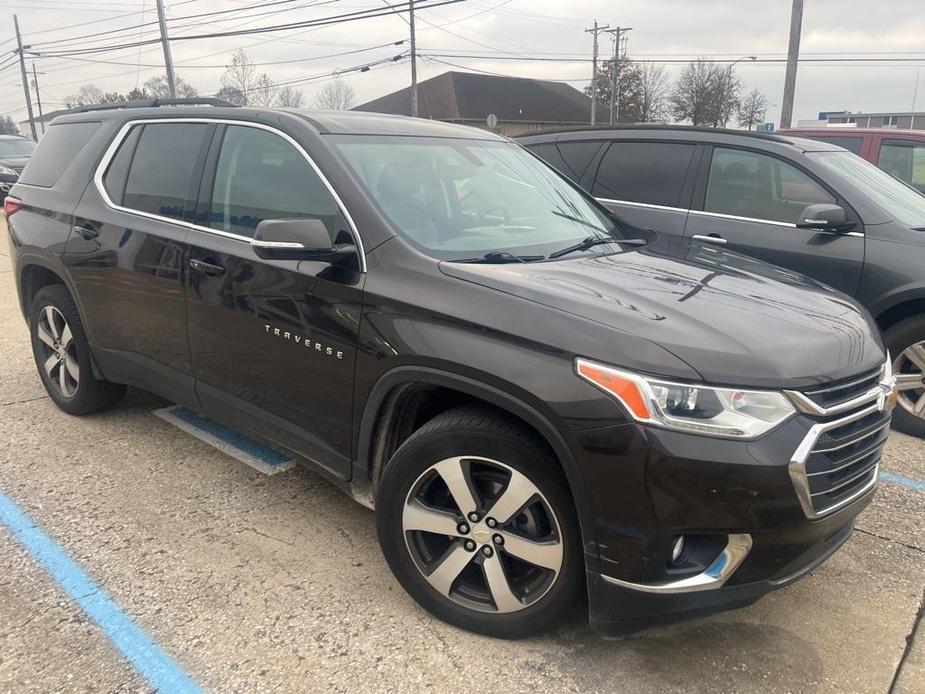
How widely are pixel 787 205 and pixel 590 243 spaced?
2323 millimetres

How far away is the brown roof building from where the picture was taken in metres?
53.3

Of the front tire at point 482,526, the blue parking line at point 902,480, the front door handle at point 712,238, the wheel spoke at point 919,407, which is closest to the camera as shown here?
the front tire at point 482,526

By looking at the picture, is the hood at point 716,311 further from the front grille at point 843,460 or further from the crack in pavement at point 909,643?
the crack in pavement at point 909,643

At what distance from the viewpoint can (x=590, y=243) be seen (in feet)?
10.4

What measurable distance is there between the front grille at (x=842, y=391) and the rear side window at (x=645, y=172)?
9.80 ft

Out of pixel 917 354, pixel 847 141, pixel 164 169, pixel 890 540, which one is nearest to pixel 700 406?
pixel 890 540

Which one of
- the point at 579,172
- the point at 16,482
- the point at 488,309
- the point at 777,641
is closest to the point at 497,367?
the point at 488,309

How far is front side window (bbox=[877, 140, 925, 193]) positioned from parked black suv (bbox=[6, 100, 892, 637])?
470cm

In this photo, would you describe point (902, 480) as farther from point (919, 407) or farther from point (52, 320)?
point (52, 320)

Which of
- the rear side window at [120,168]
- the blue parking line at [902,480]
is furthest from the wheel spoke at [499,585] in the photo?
the rear side window at [120,168]

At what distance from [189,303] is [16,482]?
136 cm

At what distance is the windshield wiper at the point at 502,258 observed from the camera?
2715 mm

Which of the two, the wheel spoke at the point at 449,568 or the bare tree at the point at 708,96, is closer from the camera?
the wheel spoke at the point at 449,568

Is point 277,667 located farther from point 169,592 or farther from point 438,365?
point 438,365
